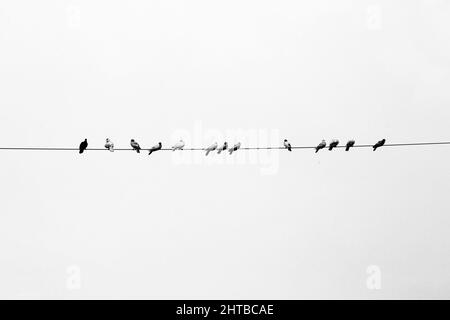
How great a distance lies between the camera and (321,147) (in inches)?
1254
